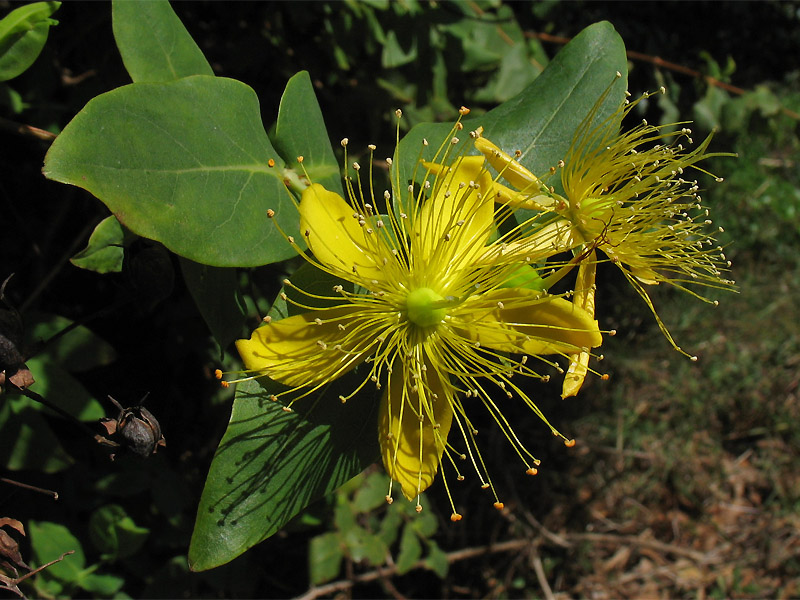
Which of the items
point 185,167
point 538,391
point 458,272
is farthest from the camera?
point 538,391

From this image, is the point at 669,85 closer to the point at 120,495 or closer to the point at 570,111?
the point at 570,111

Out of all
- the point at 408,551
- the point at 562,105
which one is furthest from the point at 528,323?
the point at 408,551

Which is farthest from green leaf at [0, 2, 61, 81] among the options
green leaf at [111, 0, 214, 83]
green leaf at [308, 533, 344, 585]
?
green leaf at [308, 533, 344, 585]

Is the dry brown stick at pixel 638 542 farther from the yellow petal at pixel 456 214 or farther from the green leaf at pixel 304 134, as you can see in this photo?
the green leaf at pixel 304 134

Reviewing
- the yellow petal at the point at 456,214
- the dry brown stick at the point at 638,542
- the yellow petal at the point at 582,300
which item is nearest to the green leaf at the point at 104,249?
the yellow petal at the point at 456,214

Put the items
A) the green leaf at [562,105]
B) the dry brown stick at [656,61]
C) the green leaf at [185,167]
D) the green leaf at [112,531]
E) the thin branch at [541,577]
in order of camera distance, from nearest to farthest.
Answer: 1. the green leaf at [185,167]
2. the green leaf at [562,105]
3. the green leaf at [112,531]
4. the dry brown stick at [656,61]
5. the thin branch at [541,577]

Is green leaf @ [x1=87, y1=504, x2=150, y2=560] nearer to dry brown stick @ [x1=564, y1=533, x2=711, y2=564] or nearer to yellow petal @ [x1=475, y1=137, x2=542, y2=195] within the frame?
yellow petal @ [x1=475, y1=137, x2=542, y2=195]

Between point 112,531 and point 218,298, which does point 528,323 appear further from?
point 112,531
